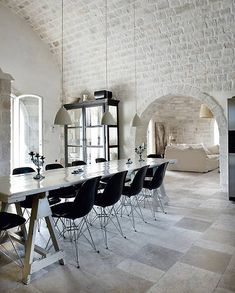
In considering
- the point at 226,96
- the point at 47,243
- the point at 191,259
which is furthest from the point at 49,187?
the point at 226,96

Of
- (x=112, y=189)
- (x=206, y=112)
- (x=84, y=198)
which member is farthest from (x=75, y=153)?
(x=84, y=198)

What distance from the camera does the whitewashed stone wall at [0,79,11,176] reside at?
4.83 m

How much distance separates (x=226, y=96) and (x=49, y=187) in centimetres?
465

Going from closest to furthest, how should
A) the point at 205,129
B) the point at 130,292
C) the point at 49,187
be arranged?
the point at 130,292, the point at 49,187, the point at 205,129

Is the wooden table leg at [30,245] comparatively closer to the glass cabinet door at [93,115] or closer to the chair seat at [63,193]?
the chair seat at [63,193]

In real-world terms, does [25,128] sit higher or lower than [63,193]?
higher

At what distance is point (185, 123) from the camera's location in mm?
12023

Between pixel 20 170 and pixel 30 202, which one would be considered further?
pixel 20 170

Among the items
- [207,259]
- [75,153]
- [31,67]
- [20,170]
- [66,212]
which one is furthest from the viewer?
[75,153]

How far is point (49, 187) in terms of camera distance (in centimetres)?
263

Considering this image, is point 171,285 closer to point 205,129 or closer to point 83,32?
point 83,32

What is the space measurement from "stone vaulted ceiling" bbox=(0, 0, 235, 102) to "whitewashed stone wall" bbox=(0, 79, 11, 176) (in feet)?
8.65

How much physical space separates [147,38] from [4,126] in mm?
3775

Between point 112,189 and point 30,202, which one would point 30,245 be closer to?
point 30,202
